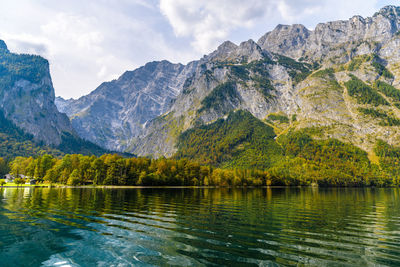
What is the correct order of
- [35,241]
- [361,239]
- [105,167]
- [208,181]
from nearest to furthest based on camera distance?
1. [35,241]
2. [361,239]
3. [105,167]
4. [208,181]

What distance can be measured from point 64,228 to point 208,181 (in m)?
151

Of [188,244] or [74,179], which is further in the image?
[74,179]

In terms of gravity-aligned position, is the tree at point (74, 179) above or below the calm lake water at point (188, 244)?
below

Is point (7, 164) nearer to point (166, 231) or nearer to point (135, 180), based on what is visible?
point (135, 180)

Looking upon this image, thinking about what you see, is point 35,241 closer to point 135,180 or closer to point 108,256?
point 108,256

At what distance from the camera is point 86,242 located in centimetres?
1805

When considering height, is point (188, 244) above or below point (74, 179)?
above

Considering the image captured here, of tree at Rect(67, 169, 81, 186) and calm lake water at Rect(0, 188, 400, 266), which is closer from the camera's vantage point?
calm lake water at Rect(0, 188, 400, 266)

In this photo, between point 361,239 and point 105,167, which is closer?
point 361,239

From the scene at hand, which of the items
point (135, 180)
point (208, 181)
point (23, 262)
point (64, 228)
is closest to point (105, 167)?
point (135, 180)

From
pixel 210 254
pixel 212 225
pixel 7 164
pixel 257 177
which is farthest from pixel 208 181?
pixel 7 164

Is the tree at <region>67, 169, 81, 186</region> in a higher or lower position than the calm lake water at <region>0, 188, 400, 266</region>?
lower

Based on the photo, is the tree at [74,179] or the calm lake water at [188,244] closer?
the calm lake water at [188,244]

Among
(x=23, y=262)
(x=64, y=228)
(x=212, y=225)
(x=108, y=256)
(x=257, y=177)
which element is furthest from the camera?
(x=257, y=177)
